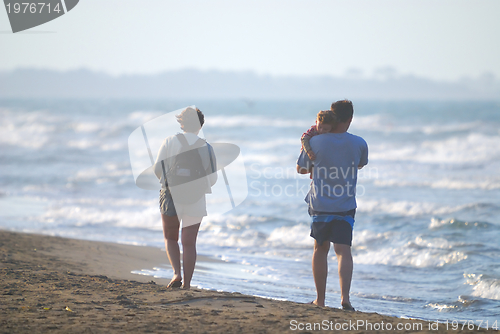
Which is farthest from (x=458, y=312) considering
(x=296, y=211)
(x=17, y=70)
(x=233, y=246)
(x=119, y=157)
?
(x=17, y=70)

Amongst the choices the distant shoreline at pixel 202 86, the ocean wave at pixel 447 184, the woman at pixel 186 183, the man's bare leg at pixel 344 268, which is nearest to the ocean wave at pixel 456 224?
the ocean wave at pixel 447 184

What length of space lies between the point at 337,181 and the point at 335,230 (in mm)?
355

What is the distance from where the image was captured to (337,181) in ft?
11.6

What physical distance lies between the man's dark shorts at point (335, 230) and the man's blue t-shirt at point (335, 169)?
0.17 ft

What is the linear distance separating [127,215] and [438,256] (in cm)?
544

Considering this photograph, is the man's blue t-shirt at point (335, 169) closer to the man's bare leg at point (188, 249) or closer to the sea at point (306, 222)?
the man's bare leg at point (188, 249)

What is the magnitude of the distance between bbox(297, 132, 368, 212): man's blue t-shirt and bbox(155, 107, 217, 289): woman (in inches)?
35.8

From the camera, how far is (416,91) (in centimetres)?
→ 14175

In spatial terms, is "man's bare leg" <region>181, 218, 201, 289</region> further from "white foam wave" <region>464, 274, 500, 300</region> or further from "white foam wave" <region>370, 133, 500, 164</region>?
"white foam wave" <region>370, 133, 500, 164</region>

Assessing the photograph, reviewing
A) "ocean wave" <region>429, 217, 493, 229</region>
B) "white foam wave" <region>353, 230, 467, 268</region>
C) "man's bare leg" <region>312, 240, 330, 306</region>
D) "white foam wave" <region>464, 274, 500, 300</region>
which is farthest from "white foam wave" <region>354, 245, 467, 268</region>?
"man's bare leg" <region>312, 240, 330, 306</region>

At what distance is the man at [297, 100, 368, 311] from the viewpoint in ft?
11.6

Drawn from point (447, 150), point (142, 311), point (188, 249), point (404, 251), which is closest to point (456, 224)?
point (404, 251)

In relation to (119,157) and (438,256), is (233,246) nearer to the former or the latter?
(438,256)

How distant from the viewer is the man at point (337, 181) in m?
3.54
